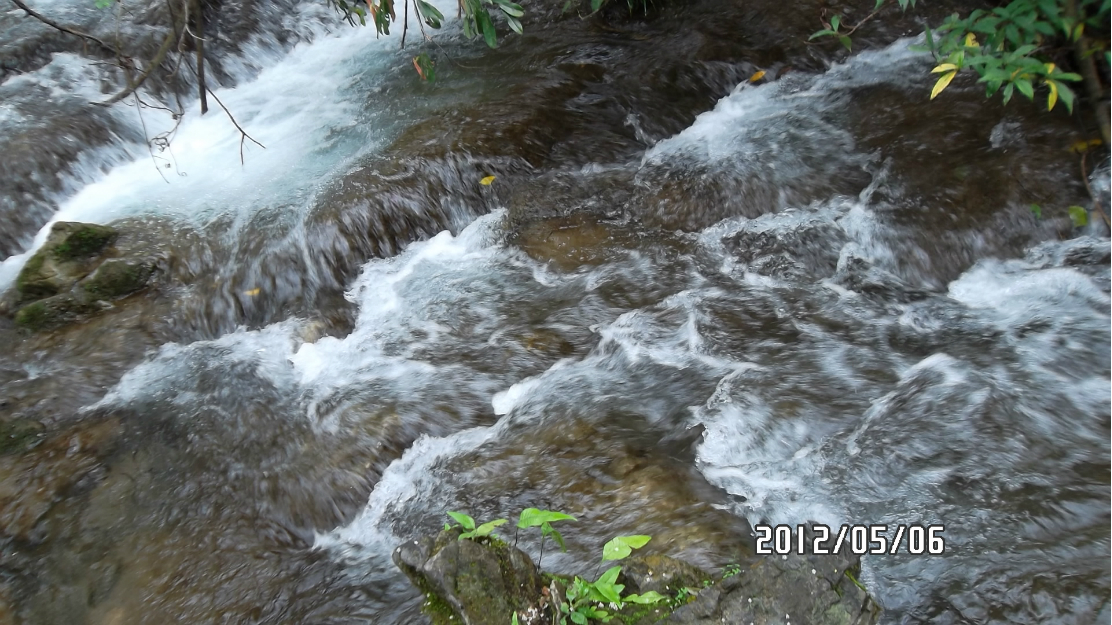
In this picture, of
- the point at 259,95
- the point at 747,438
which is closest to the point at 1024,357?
the point at 747,438

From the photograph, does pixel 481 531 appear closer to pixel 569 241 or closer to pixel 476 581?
pixel 476 581

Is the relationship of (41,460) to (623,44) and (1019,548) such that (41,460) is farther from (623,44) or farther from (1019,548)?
(623,44)

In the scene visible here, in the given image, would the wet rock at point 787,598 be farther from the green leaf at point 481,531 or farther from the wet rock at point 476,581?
the green leaf at point 481,531

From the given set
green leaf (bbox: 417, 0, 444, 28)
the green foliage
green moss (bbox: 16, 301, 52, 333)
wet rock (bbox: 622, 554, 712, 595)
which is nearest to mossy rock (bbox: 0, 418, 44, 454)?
green moss (bbox: 16, 301, 52, 333)

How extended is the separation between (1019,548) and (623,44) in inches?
184

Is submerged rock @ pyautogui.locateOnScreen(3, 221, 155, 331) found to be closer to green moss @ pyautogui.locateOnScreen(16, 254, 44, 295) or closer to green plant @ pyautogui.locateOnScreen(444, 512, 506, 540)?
green moss @ pyautogui.locateOnScreen(16, 254, 44, 295)

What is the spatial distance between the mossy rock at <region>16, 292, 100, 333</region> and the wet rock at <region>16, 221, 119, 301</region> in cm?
11

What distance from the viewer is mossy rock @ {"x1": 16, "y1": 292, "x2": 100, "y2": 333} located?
445cm

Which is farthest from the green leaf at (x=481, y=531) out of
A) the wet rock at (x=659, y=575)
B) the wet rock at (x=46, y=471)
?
the wet rock at (x=46, y=471)

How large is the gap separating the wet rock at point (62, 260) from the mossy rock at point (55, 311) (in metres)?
0.11

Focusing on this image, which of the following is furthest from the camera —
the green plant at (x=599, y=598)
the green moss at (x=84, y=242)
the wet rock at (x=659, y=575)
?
the green moss at (x=84, y=242)

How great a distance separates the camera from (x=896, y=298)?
3908 millimetres

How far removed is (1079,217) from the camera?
12.8ft

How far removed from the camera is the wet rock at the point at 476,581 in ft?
6.99
